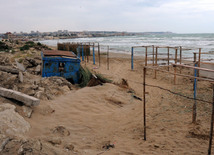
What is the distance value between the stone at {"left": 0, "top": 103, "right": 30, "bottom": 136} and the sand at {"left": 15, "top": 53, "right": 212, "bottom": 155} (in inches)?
8.0

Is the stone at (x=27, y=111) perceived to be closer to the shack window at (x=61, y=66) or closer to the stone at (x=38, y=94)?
the stone at (x=38, y=94)

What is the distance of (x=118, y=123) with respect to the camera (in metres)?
5.30

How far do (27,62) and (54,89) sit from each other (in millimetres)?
5495

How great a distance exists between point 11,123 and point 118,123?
2.62 metres

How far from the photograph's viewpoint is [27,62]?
468 inches

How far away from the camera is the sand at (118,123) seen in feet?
12.9

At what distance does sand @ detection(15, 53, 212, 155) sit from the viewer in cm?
393

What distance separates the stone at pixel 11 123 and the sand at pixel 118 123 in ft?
0.66

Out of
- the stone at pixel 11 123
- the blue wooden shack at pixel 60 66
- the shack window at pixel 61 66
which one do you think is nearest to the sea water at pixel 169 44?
the blue wooden shack at pixel 60 66

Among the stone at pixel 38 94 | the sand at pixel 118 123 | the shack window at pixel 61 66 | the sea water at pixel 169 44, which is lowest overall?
the sand at pixel 118 123

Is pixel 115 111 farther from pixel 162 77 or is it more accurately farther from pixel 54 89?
Answer: pixel 162 77

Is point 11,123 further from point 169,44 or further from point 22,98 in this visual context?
point 169,44

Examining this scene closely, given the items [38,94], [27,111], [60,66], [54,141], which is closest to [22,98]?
[27,111]

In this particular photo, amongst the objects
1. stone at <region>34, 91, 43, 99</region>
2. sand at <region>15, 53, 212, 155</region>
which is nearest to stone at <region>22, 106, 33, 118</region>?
sand at <region>15, 53, 212, 155</region>
